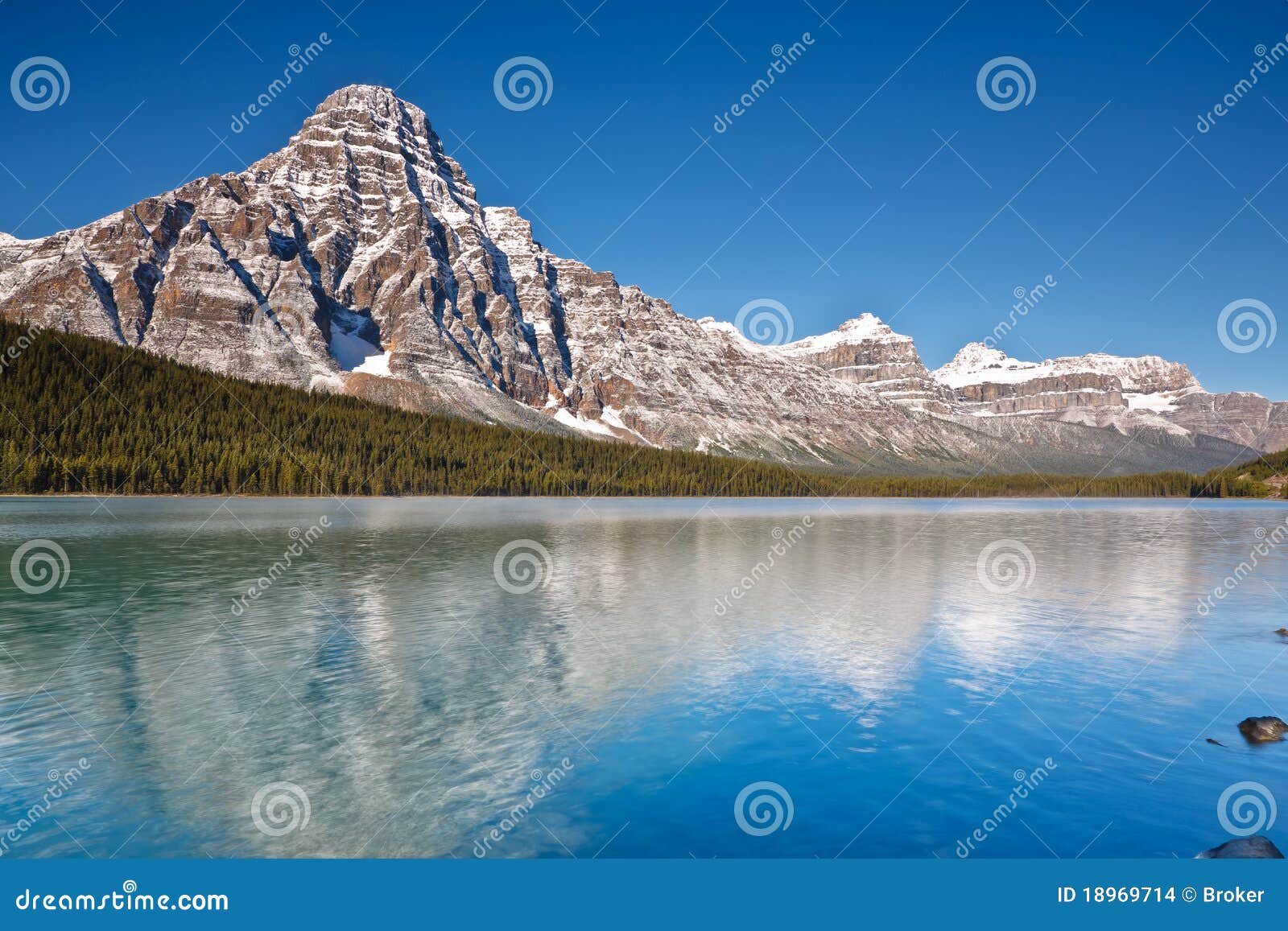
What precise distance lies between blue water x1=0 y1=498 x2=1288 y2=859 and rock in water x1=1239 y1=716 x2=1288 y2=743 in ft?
1.49

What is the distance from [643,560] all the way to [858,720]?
32.1 meters

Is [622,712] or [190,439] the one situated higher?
[190,439]

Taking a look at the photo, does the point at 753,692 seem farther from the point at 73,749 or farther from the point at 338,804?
the point at 73,749

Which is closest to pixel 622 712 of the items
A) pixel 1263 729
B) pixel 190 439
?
pixel 1263 729

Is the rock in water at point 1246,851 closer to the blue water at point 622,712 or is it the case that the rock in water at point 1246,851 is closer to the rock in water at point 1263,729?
the blue water at point 622,712

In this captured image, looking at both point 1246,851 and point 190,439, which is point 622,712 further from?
point 190,439

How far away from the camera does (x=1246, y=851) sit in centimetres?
1134

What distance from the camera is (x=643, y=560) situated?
4975cm

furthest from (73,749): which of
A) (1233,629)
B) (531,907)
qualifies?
A: (1233,629)

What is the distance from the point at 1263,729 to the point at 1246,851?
739cm

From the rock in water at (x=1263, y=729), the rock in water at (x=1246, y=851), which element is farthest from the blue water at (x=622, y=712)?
the rock in water at (x=1246, y=851)

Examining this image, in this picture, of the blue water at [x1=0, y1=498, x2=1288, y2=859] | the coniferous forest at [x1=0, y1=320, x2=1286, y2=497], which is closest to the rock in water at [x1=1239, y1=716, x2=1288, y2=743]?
the blue water at [x1=0, y1=498, x2=1288, y2=859]

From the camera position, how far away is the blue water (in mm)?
12586

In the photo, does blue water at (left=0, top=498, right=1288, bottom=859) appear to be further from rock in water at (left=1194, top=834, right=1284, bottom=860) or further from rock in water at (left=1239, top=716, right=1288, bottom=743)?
rock in water at (left=1194, top=834, right=1284, bottom=860)
